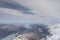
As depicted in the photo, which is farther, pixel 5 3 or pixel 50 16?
pixel 50 16

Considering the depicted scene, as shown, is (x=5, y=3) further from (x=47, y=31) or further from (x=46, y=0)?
(x=47, y=31)

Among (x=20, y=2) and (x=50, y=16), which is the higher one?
(x=20, y=2)

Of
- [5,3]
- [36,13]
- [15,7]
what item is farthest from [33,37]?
[5,3]

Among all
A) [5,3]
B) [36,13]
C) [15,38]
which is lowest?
[15,38]

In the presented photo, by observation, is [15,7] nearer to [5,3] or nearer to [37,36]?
[5,3]

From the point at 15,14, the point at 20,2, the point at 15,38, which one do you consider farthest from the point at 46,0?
the point at 15,38

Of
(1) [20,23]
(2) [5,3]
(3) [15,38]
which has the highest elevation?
(2) [5,3]

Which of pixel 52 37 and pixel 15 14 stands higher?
pixel 15 14

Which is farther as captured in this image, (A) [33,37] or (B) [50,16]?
(B) [50,16]
